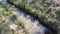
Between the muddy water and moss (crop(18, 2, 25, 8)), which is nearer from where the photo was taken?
the muddy water

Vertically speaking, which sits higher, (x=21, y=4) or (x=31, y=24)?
(x=21, y=4)

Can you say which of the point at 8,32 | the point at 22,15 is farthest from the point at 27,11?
the point at 8,32

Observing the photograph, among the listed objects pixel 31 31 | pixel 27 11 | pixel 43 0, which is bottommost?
pixel 31 31

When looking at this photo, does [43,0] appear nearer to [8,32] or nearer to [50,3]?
[50,3]

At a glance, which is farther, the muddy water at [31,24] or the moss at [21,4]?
the moss at [21,4]

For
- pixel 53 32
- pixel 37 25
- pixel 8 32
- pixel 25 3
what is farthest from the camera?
pixel 25 3

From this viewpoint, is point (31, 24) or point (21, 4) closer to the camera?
point (31, 24)

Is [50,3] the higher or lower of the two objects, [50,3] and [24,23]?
the higher

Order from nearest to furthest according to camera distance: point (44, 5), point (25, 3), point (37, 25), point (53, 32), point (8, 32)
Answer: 1. point (8, 32)
2. point (53, 32)
3. point (37, 25)
4. point (44, 5)
5. point (25, 3)

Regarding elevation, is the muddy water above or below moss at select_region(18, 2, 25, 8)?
below

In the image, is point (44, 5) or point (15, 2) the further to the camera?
point (15, 2)

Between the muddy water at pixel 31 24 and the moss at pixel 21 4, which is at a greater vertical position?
the moss at pixel 21 4
